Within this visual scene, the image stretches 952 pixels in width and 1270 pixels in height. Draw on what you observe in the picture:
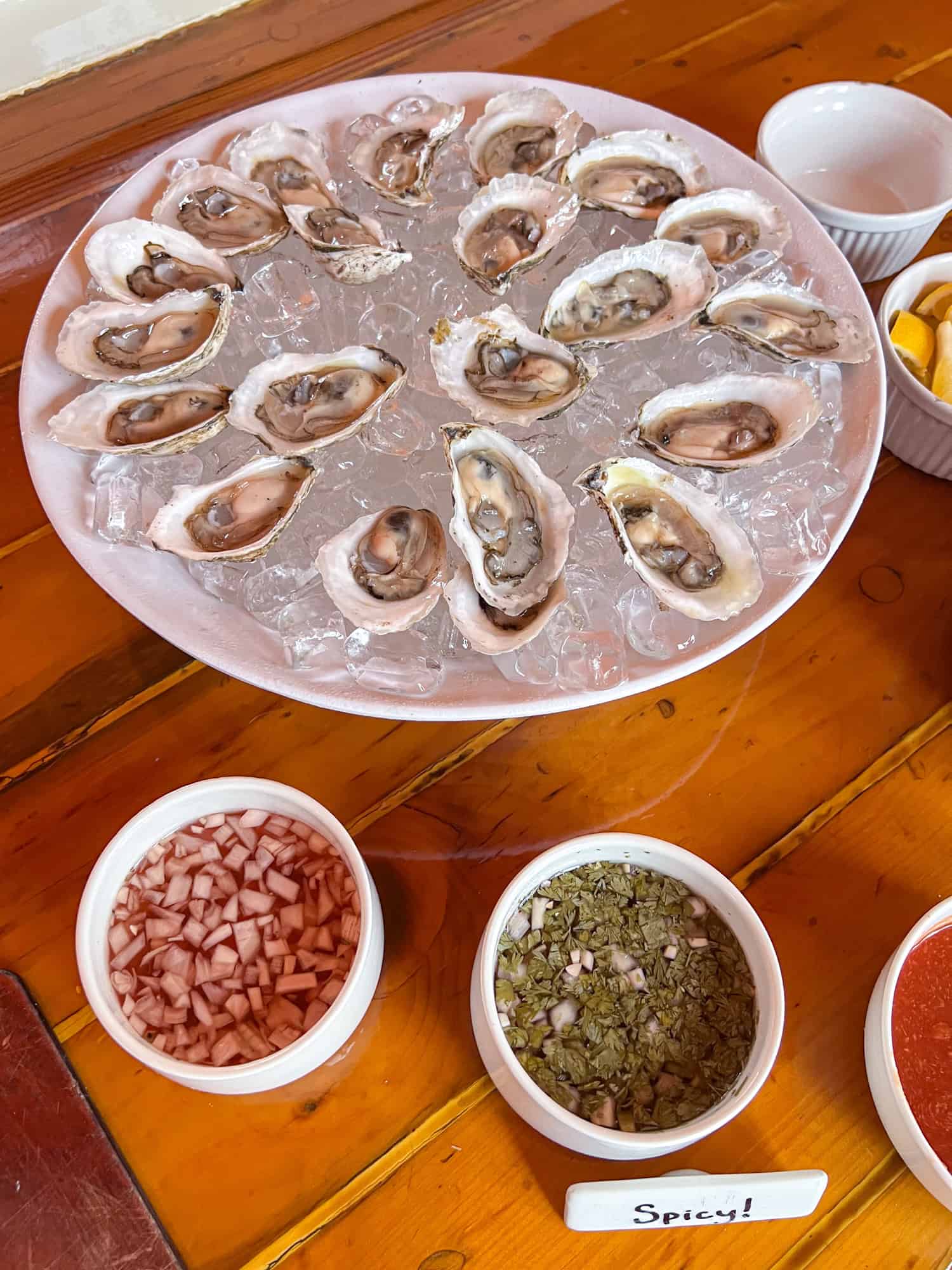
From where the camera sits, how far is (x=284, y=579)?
88cm

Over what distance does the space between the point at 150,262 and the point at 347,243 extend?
0.23 m

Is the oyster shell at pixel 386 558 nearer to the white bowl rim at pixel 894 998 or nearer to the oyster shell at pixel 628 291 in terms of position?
the oyster shell at pixel 628 291

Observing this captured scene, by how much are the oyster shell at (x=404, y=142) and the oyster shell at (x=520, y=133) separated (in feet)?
0.12

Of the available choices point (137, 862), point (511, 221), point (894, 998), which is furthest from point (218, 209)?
point (894, 998)

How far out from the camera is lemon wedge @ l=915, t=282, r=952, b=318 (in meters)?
1.10

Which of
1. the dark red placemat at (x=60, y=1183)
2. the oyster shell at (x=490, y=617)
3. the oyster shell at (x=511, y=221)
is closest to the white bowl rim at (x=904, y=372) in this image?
the oyster shell at (x=511, y=221)

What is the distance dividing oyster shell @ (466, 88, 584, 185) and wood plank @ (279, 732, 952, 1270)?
88 cm

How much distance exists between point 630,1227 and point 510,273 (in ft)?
2.93

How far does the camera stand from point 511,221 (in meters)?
1.07

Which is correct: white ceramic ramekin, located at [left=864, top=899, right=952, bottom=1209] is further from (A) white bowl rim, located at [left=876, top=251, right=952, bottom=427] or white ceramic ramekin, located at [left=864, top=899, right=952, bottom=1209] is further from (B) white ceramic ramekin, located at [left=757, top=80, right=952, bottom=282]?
(B) white ceramic ramekin, located at [left=757, top=80, right=952, bottom=282]

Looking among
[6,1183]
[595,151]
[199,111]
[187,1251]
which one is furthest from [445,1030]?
[199,111]

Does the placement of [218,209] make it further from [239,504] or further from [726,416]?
[726,416]

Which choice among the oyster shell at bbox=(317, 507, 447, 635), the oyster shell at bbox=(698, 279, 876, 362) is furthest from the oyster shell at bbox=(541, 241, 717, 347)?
the oyster shell at bbox=(317, 507, 447, 635)

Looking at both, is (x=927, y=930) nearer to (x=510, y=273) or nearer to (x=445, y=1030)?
(x=445, y=1030)
